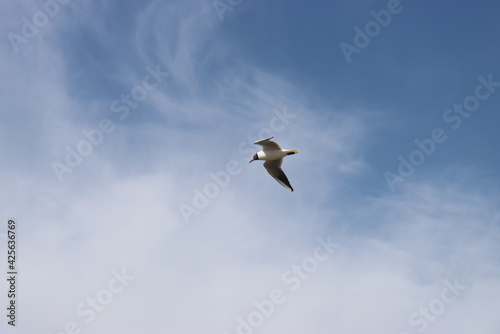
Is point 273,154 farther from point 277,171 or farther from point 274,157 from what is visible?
point 277,171

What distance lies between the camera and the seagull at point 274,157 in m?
24.3

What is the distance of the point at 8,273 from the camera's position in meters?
24.2

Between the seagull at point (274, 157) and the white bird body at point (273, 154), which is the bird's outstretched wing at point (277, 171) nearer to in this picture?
the seagull at point (274, 157)

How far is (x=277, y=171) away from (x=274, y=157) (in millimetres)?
1112

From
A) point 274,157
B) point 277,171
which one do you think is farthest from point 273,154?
point 277,171

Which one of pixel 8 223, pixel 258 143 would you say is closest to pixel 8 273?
pixel 8 223

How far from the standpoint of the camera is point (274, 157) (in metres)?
25.3

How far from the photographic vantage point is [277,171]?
26125mm

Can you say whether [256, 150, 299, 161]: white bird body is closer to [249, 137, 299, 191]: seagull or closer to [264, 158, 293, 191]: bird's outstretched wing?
[249, 137, 299, 191]: seagull

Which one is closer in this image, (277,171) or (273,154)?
(273,154)

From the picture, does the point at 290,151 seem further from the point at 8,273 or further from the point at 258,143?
the point at 8,273

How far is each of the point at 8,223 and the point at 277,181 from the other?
1430 centimetres

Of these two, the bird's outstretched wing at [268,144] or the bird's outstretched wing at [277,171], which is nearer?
the bird's outstretched wing at [268,144]

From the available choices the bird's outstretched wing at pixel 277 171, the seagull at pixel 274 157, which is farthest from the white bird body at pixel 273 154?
the bird's outstretched wing at pixel 277 171
